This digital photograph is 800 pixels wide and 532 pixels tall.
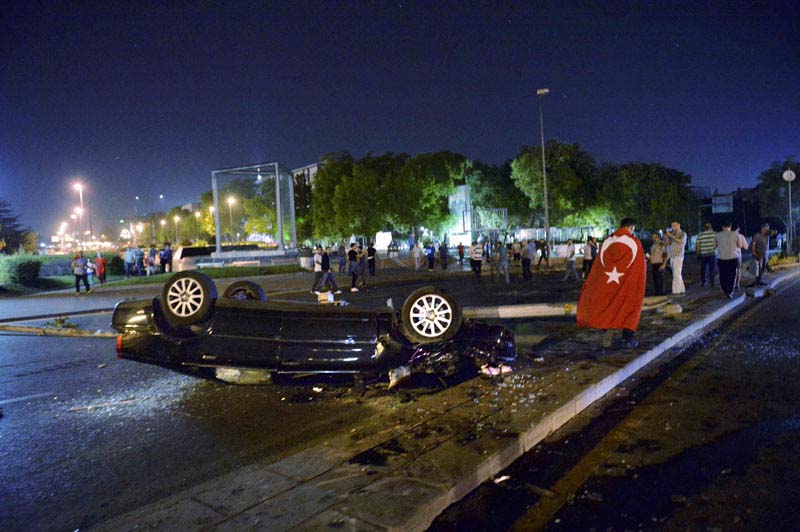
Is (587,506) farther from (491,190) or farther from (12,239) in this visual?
(12,239)

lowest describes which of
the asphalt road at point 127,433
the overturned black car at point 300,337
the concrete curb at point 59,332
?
the asphalt road at point 127,433

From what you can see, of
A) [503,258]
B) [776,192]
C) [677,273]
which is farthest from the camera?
[776,192]

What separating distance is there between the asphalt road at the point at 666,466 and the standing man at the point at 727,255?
597 centimetres

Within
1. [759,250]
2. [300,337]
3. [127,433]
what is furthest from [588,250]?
[127,433]

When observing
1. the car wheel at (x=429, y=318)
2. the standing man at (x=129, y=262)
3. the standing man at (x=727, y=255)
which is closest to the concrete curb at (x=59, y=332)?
the car wheel at (x=429, y=318)

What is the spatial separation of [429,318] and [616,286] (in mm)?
2574

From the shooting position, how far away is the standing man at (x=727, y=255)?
11656 mm

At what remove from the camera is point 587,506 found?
11.3 ft

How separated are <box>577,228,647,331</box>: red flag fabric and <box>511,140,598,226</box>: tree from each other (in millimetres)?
43567

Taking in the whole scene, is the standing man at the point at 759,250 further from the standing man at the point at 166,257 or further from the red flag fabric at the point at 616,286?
the standing man at the point at 166,257

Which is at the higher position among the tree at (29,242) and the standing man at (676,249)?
the tree at (29,242)

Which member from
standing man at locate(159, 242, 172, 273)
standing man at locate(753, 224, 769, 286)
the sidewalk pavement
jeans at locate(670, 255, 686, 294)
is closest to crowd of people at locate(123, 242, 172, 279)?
standing man at locate(159, 242, 172, 273)

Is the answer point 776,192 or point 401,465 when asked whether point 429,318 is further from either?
point 776,192

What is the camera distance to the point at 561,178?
49.2m
